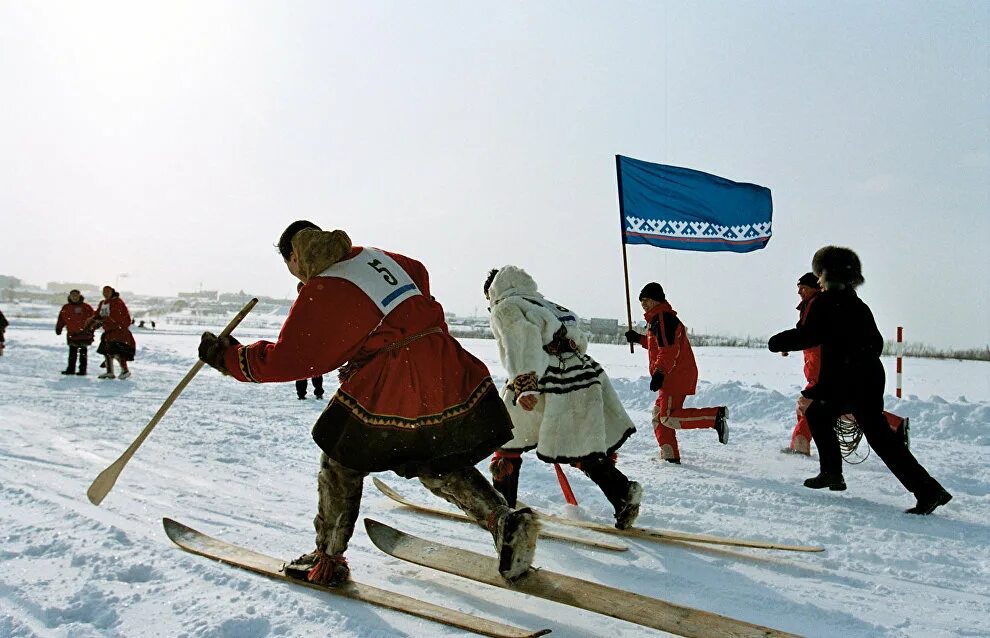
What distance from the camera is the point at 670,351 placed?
600cm

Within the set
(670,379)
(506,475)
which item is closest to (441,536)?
(506,475)

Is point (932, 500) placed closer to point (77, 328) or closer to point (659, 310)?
point (659, 310)

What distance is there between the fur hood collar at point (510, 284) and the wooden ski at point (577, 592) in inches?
58.6

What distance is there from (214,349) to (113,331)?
10.1 meters

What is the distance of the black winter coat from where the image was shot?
14.0 feet

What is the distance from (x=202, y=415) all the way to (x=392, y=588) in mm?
5621

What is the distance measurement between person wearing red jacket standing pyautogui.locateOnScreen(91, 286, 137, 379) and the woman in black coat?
1054cm

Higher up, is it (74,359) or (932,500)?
(74,359)

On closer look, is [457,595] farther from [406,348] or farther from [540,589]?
[406,348]

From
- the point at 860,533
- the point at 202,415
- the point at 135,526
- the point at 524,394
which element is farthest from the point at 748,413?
the point at 135,526

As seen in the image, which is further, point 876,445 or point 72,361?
point 72,361

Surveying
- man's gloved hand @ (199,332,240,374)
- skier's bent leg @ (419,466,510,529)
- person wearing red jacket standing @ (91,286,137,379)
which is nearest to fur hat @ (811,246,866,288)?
skier's bent leg @ (419,466,510,529)

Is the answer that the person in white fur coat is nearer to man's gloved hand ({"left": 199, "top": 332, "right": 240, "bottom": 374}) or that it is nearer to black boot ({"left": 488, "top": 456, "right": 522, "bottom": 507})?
black boot ({"left": 488, "top": 456, "right": 522, "bottom": 507})

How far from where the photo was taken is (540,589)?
2633 millimetres
